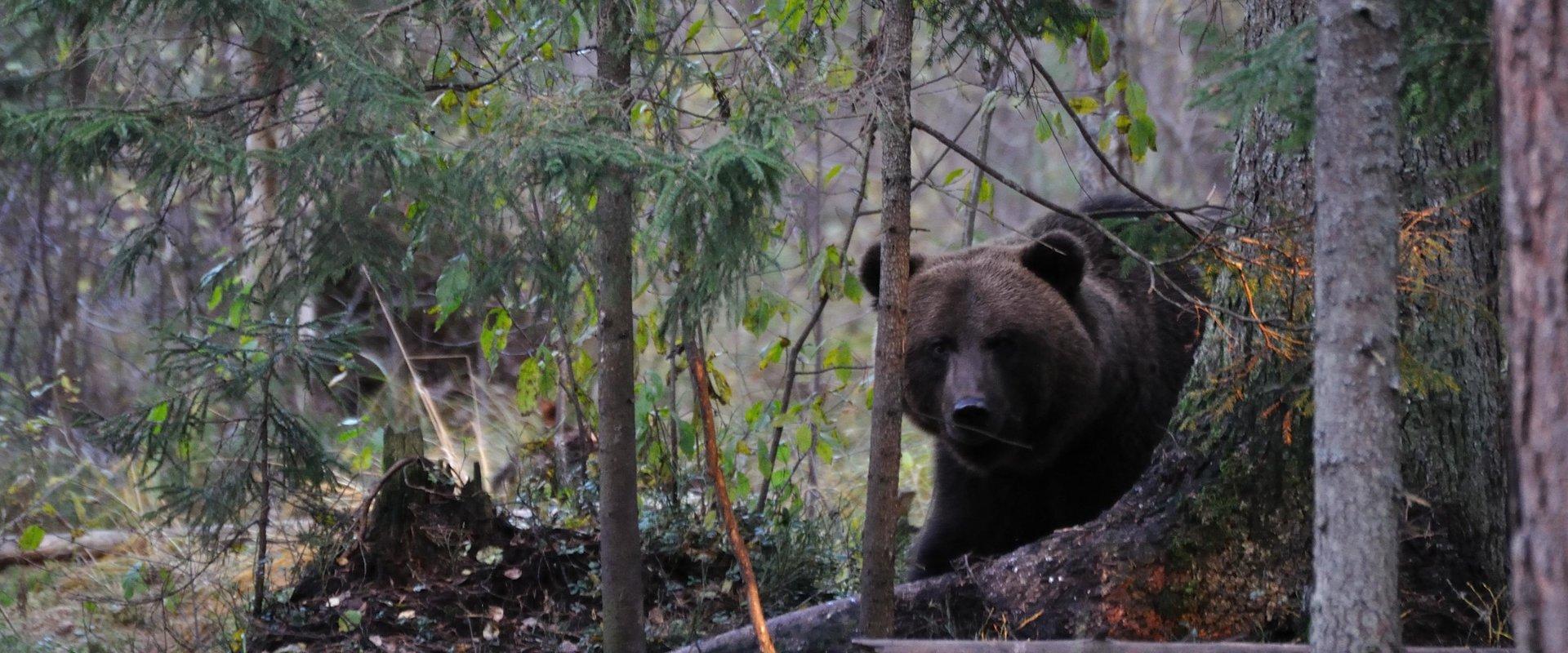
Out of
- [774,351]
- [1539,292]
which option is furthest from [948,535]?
[1539,292]

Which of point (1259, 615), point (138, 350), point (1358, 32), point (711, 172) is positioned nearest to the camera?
point (1358, 32)

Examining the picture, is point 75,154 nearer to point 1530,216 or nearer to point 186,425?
point 186,425

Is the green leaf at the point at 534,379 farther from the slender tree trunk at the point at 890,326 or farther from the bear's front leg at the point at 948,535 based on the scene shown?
the slender tree trunk at the point at 890,326

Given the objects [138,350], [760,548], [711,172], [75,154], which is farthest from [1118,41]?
[138,350]

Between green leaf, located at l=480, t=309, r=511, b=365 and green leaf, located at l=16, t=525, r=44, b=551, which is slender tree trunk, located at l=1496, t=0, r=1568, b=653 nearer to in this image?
green leaf, located at l=480, t=309, r=511, b=365

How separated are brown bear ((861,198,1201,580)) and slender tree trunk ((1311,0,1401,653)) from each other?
2462 millimetres

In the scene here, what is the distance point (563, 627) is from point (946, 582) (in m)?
1.50

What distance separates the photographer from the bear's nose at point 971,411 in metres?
5.04

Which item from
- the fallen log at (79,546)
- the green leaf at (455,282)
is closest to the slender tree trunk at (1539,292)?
the green leaf at (455,282)

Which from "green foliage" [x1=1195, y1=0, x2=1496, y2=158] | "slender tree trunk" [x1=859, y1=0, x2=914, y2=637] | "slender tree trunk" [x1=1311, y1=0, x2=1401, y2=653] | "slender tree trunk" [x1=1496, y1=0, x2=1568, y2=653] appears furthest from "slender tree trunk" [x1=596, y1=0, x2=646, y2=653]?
"slender tree trunk" [x1=1496, y1=0, x2=1568, y2=653]

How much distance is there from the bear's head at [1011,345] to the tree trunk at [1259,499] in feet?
3.18

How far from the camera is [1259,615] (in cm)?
396

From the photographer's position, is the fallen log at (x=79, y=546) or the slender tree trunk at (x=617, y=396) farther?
the fallen log at (x=79, y=546)

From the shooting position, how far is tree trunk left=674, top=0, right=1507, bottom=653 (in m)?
3.75
